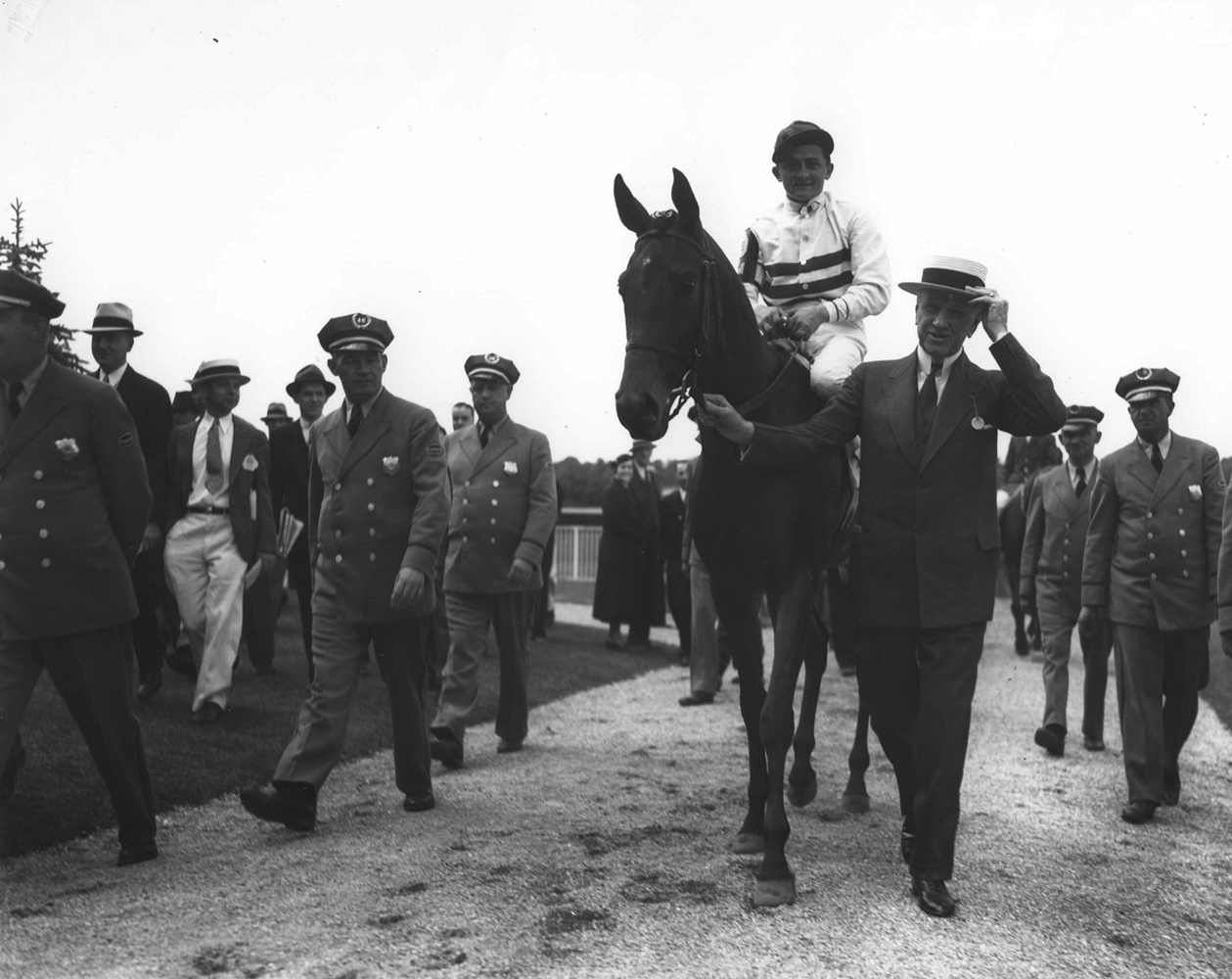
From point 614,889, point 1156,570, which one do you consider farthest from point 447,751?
point 1156,570

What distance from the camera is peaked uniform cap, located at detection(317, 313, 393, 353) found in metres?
6.28

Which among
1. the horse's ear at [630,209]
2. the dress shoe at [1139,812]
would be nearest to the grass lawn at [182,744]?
the horse's ear at [630,209]

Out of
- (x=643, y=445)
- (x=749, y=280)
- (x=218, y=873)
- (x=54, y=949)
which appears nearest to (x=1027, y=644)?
(x=643, y=445)

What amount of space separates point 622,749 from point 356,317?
3.55m

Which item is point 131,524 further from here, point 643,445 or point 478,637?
point 643,445

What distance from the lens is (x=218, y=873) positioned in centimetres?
518

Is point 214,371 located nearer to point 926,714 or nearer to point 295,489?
point 295,489

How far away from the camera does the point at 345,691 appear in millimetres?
6152

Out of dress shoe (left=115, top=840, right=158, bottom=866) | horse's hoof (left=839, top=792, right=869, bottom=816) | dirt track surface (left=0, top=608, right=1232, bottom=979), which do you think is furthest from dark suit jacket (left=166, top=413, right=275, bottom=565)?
horse's hoof (left=839, top=792, right=869, bottom=816)

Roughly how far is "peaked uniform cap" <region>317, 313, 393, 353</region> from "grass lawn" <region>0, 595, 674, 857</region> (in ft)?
7.97

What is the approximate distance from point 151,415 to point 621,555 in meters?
8.68

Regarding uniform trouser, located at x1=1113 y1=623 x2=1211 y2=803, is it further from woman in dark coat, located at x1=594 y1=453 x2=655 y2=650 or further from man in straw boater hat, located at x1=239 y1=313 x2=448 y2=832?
woman in dark coat, located at x1=594 y1=453 x2=655 y2=650

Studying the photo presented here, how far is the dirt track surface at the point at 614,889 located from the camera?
4.14 m

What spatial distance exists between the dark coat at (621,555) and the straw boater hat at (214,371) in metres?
7.58
